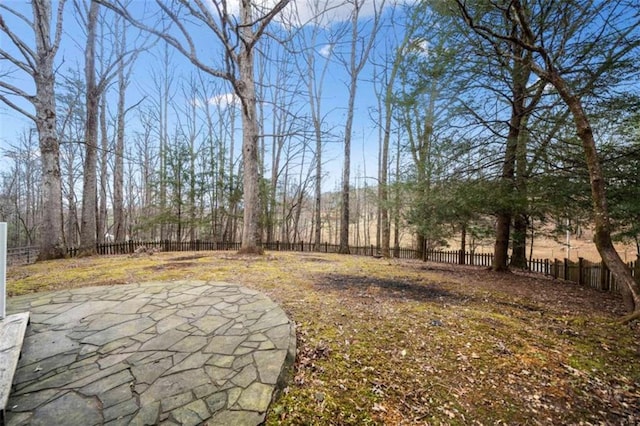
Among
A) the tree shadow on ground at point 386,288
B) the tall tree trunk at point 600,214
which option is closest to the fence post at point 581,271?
the tall tree trunk at point 600,214

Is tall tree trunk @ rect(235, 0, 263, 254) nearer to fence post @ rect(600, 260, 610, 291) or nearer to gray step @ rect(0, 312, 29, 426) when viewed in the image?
gray step @ rect(0, 312, 29, 426)

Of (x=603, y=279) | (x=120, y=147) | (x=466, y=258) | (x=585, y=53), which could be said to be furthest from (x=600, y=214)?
(x=120, y=147)

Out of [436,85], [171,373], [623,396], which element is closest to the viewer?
[171,373]

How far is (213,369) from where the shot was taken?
1935mm

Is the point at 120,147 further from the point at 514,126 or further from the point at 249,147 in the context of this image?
the point at 514,126

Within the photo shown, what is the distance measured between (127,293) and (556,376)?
15.7 ft

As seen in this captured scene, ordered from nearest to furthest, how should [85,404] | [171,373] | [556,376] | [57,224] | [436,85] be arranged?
[85,404] < [171,373] < [556,376] < [436,85] < [57,224]

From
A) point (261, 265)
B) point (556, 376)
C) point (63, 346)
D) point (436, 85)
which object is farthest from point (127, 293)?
point (436, 85)

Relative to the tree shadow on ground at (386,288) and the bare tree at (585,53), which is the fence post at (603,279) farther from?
the tree shadow on ground at (386,288)

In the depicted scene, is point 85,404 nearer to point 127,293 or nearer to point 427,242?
point 127,293

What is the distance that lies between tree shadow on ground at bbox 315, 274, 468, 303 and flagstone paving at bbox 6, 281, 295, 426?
1.58 meters

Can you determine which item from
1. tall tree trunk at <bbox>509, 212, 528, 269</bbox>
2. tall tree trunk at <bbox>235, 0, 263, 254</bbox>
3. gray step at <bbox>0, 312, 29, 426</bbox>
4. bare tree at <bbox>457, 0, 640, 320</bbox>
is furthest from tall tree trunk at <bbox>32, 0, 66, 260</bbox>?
tall tree trunk at <bbox>509, 212, 528, 269</bbox>

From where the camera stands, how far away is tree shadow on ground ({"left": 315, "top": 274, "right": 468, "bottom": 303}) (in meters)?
4.03

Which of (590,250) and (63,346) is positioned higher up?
(63,346)
